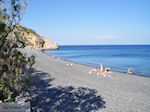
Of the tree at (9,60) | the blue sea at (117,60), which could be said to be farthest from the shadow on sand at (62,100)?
the blue sea at (117,60)

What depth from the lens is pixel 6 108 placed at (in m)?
3.34

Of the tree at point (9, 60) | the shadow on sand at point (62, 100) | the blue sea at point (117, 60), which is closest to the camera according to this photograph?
the tree at point (9, 60)

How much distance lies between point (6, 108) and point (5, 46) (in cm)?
173

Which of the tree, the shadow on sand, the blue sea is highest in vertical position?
the tree

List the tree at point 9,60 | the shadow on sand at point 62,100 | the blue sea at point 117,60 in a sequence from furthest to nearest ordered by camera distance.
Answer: the blue sea at point 117,60, the shadow on sand at point 62,100, the tree at point 9,60

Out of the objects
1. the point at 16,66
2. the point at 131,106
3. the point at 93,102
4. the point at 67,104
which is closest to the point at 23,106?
the point at 16,66

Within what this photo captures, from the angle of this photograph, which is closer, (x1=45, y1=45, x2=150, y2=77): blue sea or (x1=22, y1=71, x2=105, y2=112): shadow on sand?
(x1=22, y1=71, x2=105, y2=112): shadow on sand

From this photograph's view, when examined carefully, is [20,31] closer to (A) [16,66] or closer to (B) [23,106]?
(A) [16,66]

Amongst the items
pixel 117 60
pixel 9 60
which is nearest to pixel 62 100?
pixel 9 60

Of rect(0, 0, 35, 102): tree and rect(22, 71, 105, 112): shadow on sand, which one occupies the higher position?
rect(0, 0, 35, 102): tree

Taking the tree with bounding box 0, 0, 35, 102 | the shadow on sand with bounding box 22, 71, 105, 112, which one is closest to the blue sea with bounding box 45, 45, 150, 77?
the shadow on sand with bounding box 22, 71, 105, 112

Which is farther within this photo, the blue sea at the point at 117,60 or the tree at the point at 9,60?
the blue sea at the point at 117,60

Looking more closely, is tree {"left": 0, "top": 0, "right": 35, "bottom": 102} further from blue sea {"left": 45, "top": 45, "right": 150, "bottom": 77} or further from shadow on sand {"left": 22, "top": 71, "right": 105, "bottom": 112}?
blue sea {"left": 45, "top": 45, "right": 150, "bottom": 77}

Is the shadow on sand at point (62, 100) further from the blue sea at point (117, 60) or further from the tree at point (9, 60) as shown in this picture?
the blue sea at point (117, 60)
